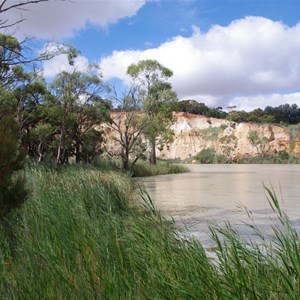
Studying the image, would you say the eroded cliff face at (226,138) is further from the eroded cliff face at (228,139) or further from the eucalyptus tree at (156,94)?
the eucalyptus tree at (156,94)

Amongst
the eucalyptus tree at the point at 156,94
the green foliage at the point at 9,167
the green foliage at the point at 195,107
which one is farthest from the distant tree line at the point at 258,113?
the green foliage at the point at 9,167

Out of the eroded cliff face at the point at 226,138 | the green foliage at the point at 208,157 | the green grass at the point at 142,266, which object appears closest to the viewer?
the green grass at the point at 142,266

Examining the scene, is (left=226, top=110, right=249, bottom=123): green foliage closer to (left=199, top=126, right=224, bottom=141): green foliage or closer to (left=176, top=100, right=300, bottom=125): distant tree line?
(left=176, top=100, right=300, bottom=125): distant tree line

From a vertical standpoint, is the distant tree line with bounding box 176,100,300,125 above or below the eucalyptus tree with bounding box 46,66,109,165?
above

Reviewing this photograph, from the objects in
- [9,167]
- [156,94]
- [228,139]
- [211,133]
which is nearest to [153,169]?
[156,94]

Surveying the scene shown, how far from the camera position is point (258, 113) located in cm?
7100

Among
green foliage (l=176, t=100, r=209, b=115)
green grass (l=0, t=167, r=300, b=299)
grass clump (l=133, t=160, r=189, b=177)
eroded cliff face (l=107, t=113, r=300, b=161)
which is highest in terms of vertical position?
green foliage (l=176, t=100, r=209, b=115)

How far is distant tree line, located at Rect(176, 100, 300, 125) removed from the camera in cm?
6650

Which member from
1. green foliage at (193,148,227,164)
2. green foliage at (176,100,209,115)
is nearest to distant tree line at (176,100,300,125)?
green foliage at (176,100,209,115)

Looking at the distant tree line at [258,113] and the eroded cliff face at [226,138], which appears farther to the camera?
the distant tree line at [258,113]

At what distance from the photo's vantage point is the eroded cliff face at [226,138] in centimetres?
5525

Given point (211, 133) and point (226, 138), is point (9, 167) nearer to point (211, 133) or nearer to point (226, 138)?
point (226, 138)

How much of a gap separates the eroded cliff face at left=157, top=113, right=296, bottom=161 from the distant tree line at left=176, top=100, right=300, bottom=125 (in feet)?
13.8

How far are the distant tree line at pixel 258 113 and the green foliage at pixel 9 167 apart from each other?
59177mm
